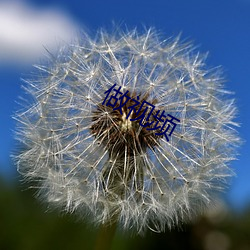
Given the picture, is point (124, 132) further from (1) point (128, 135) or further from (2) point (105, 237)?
(2) point (105, 237)

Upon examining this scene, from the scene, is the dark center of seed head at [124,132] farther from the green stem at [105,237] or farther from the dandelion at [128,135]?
the green stem at [105,237]

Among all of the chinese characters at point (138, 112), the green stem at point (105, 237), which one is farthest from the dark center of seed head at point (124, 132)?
the green stem at point (105, 237)

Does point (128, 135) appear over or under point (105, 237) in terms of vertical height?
over

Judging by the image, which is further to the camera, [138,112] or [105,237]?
[138,112]

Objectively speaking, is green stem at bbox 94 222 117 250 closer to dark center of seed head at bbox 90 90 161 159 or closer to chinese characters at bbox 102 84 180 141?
dark center of seed head at bbox 90 90 161 159

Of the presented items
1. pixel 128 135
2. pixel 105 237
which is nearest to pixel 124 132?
pixel 128 135

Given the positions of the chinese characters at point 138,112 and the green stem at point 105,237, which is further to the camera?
the chinese characters at point 138,112

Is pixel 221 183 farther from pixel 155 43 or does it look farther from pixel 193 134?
pixel 155 43
